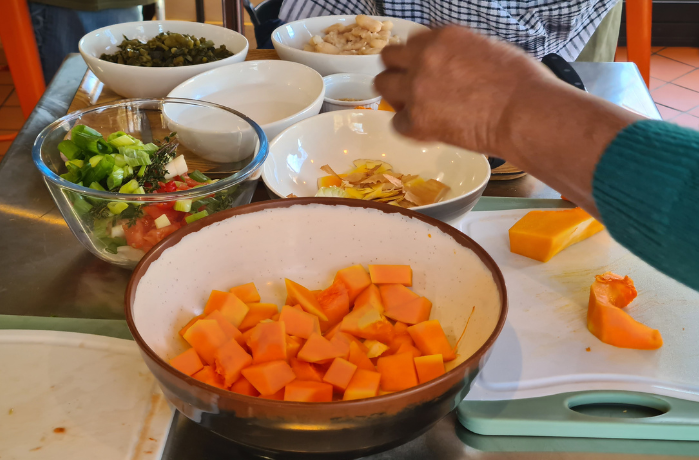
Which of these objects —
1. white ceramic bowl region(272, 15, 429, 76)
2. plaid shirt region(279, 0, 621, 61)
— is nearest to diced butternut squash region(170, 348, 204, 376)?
white ceramic bowl region(272, 15, 429, 76)

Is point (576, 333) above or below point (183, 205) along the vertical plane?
below

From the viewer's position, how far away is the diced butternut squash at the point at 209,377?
0.60m

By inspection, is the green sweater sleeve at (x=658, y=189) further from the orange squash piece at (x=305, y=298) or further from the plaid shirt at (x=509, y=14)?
the plaid shirt at (x=509, y=14)

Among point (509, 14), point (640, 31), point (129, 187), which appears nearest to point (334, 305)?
point (129, 187)

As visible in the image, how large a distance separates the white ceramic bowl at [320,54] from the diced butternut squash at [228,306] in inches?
30.9

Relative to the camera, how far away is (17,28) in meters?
2.12

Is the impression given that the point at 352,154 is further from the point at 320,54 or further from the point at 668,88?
the point at 668,88

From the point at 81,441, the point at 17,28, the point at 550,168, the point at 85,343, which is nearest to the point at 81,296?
the point at 85,343

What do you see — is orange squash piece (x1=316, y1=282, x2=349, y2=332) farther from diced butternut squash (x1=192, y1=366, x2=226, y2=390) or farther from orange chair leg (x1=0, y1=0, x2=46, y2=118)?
orange chair leg (x1=0, y1=0, x2=46, y2=118)

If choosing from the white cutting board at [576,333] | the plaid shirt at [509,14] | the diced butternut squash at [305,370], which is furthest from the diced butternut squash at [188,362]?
the plaid shirt at [509,14]

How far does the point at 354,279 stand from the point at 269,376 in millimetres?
211

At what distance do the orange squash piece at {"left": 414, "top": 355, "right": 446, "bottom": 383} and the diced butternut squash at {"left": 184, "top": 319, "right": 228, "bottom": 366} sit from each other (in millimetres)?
220

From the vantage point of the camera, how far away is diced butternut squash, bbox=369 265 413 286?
74cm

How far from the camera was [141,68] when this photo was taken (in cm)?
133
